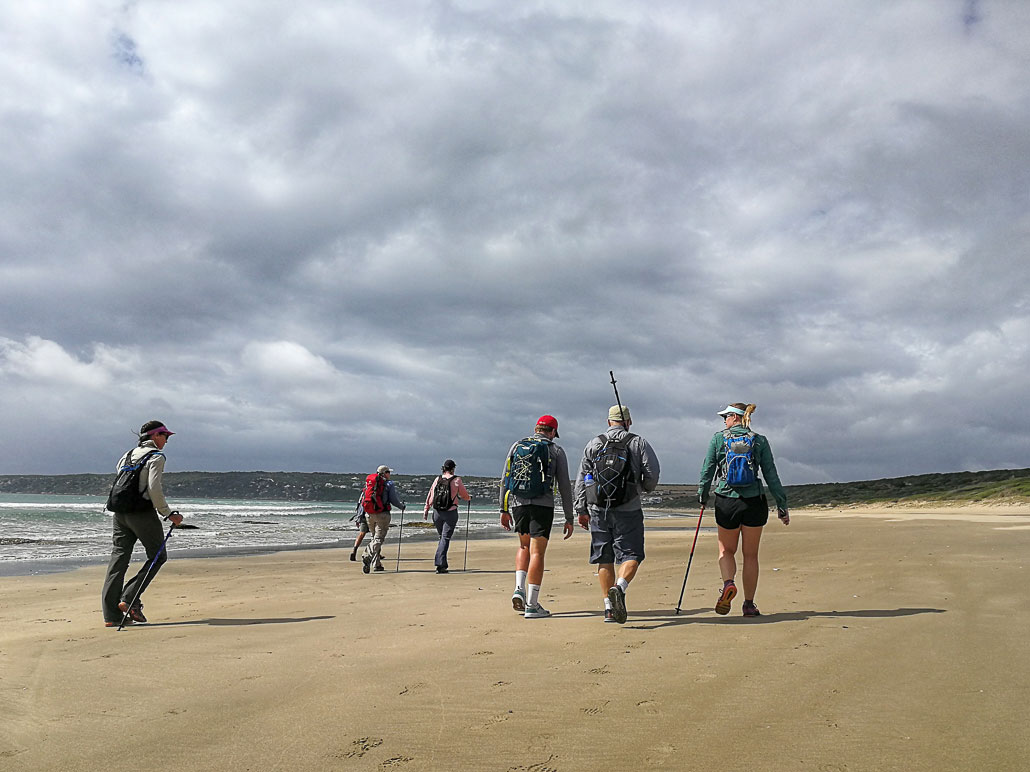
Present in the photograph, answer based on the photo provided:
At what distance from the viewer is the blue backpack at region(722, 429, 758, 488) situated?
747 cm

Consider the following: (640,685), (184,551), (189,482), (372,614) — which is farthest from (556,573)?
(189,482)

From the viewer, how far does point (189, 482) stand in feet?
546

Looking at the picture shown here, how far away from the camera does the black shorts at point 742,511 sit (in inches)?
294

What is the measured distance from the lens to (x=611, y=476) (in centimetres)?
739

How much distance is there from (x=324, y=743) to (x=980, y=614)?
655 cm

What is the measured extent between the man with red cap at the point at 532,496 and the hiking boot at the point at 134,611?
13.4 ft

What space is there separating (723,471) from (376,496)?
8325 millimetres

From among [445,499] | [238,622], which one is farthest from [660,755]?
[445,499]

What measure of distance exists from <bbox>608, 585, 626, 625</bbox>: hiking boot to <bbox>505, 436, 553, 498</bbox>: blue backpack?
1.54 meters

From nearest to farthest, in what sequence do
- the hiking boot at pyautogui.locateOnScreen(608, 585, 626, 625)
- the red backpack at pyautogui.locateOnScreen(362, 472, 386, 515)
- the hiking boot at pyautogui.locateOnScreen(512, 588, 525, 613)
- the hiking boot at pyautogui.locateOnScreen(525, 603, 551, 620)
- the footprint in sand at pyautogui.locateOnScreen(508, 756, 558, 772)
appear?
1. the footprint in sand at pyautogui.locateOnScreen(508, 756, 558, 772)
2. the hiking boot at pyautogui.locateOnScreen(608, 585, 626, 625)
3. the hiking boot at pyautogui.locateOnScreen(525, 603, 551, 620)
4. the hiking boot at pyautogui.locateOnScreen(512, 588, 525, 613)
5. the red backpack at pyautogui.locateOnScreen(362, 472, 386, 515)

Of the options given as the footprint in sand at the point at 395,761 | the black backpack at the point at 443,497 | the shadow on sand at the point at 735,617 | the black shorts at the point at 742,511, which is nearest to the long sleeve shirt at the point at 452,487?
the black backpack at the point at 443,497

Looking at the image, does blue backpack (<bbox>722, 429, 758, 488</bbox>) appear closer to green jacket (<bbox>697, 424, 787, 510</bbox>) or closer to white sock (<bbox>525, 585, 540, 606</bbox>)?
green jacket (<bbox>697, 424, 787, 510</bbox>)

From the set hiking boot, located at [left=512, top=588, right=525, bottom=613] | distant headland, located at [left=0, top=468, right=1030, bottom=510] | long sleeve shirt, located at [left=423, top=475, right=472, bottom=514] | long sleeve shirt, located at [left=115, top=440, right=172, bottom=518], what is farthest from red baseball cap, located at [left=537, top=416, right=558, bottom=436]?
distant headland, located at [left=0, top=468, right=1030, bottom=510]

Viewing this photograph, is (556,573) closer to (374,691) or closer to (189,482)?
(374,691)
